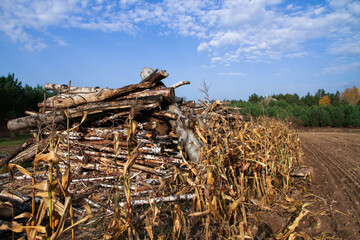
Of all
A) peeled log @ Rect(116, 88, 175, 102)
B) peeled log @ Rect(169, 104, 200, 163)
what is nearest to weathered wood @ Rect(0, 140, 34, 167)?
peeled log @ Rect(116, 88, 175, 102)

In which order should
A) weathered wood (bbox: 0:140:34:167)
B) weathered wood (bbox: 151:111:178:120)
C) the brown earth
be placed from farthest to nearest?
weathered wood (bbox: 0:140:34:167)
weathered wood (bbox: 151:111:178:120)
the brown earth

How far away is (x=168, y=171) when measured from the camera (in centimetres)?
448

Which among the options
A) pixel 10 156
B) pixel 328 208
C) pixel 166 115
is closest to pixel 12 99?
pixel 10 156

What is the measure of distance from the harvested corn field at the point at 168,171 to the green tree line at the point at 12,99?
11717 millimetres

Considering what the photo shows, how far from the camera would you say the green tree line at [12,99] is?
15148 mm

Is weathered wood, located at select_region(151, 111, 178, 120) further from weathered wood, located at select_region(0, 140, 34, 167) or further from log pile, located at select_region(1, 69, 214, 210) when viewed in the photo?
weathered wood, located at select_region(0, 140, 34, 167)

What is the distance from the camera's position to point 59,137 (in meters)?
1.70

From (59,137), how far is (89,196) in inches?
104

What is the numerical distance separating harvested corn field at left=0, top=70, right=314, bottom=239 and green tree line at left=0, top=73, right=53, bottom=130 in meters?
11.7

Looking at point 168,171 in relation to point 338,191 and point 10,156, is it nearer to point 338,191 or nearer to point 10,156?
point 338,191

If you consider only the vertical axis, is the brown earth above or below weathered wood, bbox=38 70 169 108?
below

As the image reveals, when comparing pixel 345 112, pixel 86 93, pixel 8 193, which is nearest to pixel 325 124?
pixel 345 112

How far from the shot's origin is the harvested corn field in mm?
2631

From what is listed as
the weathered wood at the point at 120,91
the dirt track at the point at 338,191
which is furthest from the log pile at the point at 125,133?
the dirt track at the point at 338,191
